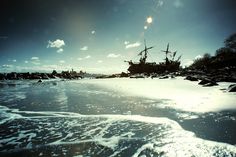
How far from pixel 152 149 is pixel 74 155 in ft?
6.03

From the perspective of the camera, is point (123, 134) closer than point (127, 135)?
No

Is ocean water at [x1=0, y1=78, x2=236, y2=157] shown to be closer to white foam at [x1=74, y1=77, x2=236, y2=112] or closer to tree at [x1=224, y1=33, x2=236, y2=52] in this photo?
white foam at [x1=74, y1=77, x2=236, y2=112]

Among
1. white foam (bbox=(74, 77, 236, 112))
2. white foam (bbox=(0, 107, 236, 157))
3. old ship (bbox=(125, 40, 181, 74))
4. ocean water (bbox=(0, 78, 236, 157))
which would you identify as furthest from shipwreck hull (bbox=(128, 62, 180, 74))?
white foam (bbox=(0, 107, 236, 157))

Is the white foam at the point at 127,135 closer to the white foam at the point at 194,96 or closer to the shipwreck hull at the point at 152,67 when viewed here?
the white foam at the point at 194,96

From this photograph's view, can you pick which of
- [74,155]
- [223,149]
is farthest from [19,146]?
[223,149]

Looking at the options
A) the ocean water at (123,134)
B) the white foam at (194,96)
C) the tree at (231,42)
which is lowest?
the ocean water at (123,134)

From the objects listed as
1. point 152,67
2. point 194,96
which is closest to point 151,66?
point 152,67

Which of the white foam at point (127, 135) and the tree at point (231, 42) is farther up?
the tree at point (231, 42)

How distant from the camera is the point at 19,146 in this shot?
525 centimetres

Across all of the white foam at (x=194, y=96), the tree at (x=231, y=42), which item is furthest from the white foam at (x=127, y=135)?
the tree at (x=231, y=42)

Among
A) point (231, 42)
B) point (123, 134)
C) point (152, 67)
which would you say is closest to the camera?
point (123, 134)

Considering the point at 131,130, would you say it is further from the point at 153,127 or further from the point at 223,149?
the point at 223,149

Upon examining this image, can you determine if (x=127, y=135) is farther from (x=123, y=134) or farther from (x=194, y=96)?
(x=194, y=96)

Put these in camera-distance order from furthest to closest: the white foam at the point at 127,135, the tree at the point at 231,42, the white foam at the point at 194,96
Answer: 1. the tree at the point at 231,42
2. the white foam at the point at 194,96
3. the white foam at the point at 127,135
